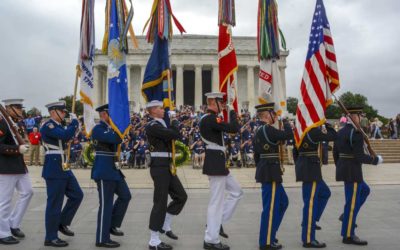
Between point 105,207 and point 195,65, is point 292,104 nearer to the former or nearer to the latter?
point 195,65

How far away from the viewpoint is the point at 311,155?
6.98m

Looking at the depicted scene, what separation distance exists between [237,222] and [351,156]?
9.12ft

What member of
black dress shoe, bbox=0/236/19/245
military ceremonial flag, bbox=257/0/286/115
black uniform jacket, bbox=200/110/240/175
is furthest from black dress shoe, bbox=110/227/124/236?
military ceremonial flag, bbox=257/0/286/115

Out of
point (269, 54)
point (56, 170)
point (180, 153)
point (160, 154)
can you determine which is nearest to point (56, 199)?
point (56, 170)

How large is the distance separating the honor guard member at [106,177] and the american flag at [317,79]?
10.3ft

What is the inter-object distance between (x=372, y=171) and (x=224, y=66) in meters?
13.4

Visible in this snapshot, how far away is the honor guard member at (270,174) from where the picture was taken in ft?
20.9

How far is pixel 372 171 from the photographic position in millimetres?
18672

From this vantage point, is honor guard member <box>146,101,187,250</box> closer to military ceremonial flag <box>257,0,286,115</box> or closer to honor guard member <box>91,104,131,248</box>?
honor guard member <box>91,104,131,248</box>

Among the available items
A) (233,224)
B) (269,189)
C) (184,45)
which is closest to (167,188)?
(269,189)

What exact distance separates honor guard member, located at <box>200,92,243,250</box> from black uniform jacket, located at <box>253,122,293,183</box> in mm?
446

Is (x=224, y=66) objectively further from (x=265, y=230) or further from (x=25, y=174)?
(x=25, y=174)

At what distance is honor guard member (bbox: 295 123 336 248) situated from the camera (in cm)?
658

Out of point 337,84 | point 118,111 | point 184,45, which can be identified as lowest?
point 118,111
